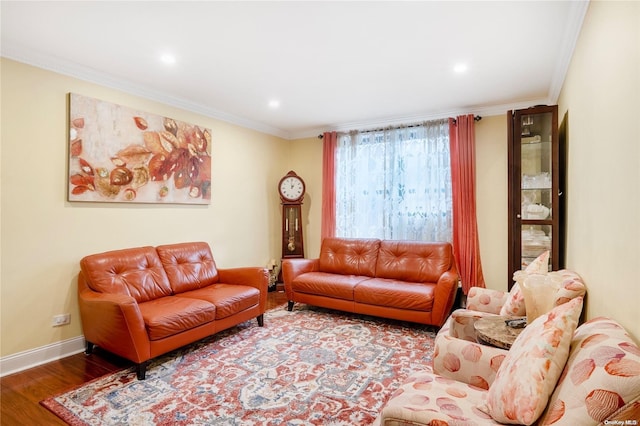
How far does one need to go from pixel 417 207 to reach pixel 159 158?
3301mm

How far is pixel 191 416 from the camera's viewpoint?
2041mm

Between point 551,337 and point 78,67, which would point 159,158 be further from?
point 551,337

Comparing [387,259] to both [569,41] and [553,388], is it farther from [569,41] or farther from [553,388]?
[553,388]

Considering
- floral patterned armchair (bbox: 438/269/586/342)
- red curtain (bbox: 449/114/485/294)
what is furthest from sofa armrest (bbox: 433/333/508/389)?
red curtain (bbox: 449/114/485/294)

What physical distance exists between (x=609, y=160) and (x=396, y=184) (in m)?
3.18

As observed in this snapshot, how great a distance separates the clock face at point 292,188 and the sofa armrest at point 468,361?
3.73 meters

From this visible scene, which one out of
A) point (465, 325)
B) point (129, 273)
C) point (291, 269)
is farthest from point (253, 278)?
point (465, 325)

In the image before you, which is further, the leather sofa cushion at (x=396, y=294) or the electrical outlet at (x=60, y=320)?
the leather sofa cushion at (x=396, y=294)

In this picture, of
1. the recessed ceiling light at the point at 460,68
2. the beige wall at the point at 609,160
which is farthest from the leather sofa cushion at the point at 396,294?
the recessed ceiling light at the point at 460,68

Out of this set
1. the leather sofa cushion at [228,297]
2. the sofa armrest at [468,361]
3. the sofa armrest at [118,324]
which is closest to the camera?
the sofa armrest at [468,361]

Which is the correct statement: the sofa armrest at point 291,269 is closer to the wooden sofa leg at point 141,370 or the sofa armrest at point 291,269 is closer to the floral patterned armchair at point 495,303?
the wooden sofa leg at point 141,370

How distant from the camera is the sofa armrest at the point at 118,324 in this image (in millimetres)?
2463

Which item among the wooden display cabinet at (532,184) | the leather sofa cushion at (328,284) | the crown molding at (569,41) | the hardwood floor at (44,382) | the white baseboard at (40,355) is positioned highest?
the crown molding at (569,41)

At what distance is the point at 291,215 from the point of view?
17.4 feet
